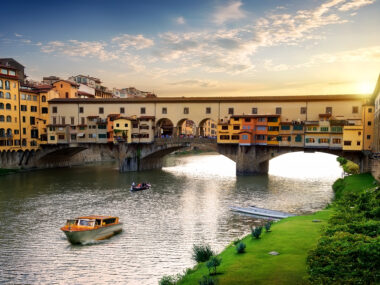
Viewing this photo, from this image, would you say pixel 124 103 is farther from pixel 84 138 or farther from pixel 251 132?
pixel 251 132

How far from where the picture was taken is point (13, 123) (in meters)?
70.8

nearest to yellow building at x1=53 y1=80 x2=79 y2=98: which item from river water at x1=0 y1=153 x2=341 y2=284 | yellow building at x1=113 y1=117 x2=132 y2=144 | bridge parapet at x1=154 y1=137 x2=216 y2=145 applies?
yellow building at x1=113 y1=117 x2=132 y2=144

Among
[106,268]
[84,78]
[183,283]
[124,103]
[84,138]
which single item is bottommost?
[106,268]

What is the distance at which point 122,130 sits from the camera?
70.6 metres

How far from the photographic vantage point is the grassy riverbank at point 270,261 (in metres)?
14.5

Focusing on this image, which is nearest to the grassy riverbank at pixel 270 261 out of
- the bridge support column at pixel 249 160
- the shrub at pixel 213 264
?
the shrub at pixel 213 264

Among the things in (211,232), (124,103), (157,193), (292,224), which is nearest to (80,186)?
(157,193)

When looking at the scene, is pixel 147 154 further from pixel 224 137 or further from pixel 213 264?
pixel 213 264

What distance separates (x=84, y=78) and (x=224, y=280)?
120 meters

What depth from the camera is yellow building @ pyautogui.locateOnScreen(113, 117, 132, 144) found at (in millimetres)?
70562

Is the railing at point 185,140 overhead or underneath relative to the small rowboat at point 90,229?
overhead

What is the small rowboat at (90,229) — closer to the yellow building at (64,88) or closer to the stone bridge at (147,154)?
the stone bridge at (147,154)

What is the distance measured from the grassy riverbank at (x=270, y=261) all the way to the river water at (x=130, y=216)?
4.92 m

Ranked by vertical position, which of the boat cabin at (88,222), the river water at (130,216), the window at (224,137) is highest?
the window at (224,137)
